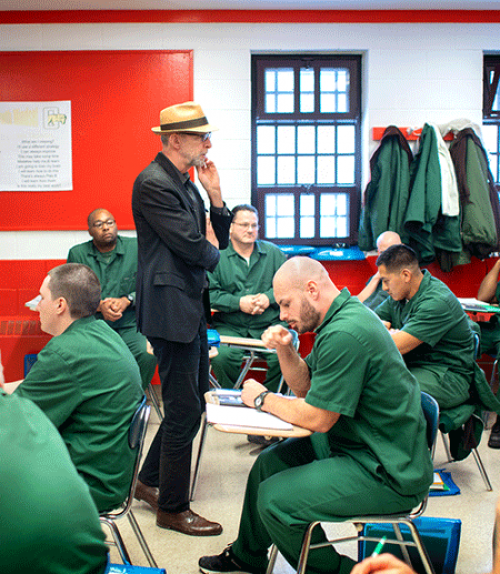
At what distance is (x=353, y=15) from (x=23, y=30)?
2.63m

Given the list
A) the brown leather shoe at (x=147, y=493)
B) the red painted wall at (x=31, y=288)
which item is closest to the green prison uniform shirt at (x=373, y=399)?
the brown leather shoe at (x=147, y=493)

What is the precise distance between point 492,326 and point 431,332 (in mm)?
1299

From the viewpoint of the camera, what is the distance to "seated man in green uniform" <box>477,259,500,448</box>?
3.71 meters

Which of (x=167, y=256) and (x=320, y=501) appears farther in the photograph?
(x=167, y=256)

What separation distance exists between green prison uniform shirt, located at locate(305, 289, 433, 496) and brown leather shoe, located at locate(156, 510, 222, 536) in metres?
0.99

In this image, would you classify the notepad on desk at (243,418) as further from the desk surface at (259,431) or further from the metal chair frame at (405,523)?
the metal chair frame at (405,523)

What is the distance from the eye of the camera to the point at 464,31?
15.5 ft

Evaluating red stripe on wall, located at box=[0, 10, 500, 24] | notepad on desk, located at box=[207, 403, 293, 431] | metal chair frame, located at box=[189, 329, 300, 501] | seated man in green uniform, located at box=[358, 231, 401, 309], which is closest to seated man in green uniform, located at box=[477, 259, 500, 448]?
seated man in green uniform, located at box=[358, 231, 401, 309]

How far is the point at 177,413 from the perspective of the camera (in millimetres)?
2459

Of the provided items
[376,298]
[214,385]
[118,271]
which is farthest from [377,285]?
[118,271]

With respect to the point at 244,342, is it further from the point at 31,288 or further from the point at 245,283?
the point at 31,288

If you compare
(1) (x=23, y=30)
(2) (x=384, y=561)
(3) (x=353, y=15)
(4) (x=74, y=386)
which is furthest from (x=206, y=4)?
(2) (x=384, y=561)

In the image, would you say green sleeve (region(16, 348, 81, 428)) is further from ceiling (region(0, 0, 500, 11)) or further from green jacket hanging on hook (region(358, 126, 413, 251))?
ceiling (region(0, 0, 500, 11))

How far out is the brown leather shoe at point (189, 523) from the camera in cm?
250
